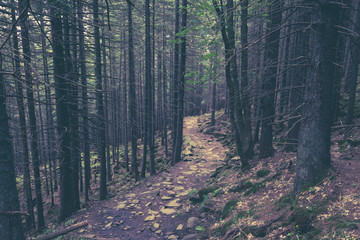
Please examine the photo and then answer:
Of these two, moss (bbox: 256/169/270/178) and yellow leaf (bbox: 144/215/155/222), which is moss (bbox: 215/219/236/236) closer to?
moss (bbox: 256/169/270/178)

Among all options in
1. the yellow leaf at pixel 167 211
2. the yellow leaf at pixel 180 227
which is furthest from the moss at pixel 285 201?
the yellow leaf at pixel 167 211

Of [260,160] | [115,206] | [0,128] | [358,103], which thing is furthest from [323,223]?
[358,103]

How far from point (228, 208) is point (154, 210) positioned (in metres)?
3.57

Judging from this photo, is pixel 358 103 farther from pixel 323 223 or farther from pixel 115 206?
pixel 115 206

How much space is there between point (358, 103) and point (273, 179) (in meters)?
7.37

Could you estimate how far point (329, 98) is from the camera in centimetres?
443

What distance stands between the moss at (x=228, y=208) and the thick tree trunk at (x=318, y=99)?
236 cm

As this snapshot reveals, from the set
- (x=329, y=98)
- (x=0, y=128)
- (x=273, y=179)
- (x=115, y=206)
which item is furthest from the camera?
(x=115, y=206)

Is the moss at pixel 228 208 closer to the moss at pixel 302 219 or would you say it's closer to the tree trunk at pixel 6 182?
the moss at pixel 302 219

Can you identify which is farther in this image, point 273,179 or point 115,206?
point 115,206

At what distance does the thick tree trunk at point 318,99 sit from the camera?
4.30 meters

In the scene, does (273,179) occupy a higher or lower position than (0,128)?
lower

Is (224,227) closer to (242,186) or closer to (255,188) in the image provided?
(255,188)

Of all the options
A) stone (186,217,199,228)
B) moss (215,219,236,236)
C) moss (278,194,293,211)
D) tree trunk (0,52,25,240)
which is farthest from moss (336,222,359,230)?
tree trunk (0,52,25,240)
